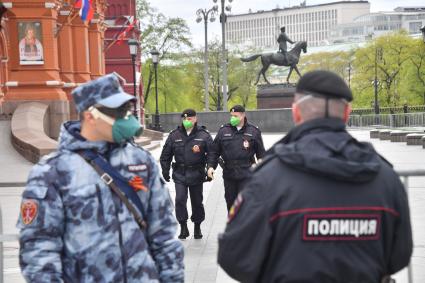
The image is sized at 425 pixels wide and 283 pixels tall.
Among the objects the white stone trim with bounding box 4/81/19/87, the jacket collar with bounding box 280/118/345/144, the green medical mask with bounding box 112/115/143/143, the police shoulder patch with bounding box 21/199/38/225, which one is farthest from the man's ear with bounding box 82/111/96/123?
the white stone trim with bounding box 4/81/19/87

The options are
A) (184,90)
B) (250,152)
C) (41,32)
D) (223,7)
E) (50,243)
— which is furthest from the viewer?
(184,90)

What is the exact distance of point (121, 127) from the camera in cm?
387

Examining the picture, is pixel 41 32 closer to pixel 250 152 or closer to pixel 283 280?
pixel 250 152

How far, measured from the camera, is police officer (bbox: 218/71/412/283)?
3.23 m

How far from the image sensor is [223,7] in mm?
52344

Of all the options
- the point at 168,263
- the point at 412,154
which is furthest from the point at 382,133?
the point at 168,263

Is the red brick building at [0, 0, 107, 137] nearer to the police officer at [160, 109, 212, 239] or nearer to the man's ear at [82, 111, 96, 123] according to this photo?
the police officer at [160, 109, 212, 239]

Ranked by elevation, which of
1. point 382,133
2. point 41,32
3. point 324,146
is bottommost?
point 382,133

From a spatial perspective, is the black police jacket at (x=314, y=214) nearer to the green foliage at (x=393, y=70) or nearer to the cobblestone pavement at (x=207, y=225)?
the cobblestone pavement at (x=207, y=225)

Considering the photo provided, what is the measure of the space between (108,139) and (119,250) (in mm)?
525

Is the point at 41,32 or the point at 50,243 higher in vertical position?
the point at 41,32

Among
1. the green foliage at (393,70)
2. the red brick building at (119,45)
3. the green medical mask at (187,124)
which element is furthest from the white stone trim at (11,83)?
the green foliage at (393,70)

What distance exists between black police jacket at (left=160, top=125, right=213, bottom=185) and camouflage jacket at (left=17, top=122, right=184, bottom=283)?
7.20m

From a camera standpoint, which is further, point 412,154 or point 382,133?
point 382,133
